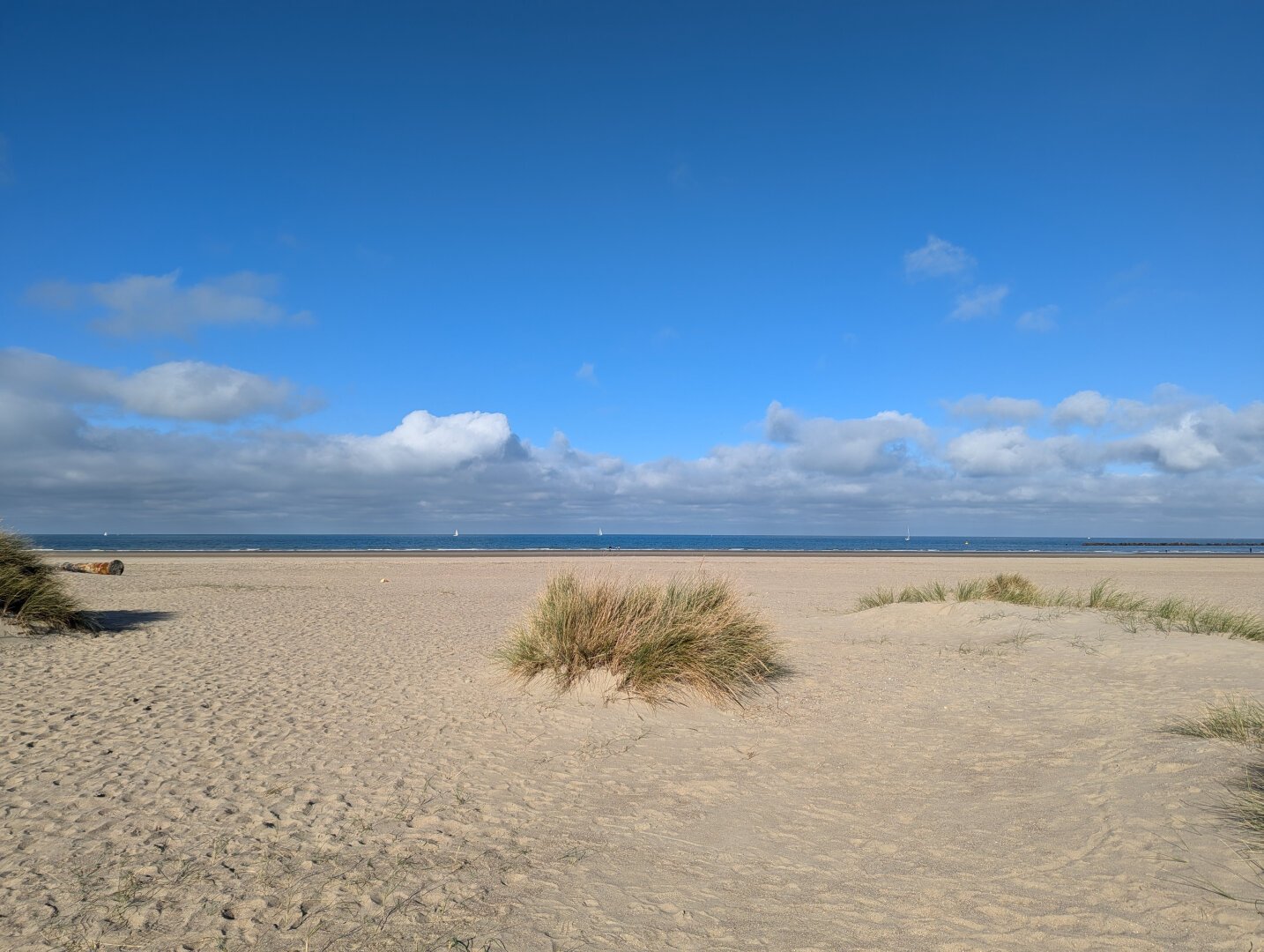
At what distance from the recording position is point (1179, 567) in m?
40.1

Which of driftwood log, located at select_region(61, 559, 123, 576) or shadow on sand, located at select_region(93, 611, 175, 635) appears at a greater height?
driftwood log, located at select_region(61, 559, 123, 576)

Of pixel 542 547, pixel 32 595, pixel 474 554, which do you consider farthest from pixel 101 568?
pixel 542 547

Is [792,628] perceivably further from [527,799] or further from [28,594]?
[28,594]

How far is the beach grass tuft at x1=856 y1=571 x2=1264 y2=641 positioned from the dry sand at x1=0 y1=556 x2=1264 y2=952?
180 centimetres

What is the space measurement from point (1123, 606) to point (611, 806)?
1294cm

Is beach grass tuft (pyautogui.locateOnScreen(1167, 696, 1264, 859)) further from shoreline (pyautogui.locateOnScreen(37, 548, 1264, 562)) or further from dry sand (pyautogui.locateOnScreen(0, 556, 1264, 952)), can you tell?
shoreline (pyautogui.locateOnScreen(37, 548, 1264, 562))

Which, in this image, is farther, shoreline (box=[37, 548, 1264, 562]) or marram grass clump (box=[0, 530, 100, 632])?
shoreline (box=[37, 548, 1264, 562])

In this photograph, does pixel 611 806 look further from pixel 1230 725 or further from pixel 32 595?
pixel 32 595

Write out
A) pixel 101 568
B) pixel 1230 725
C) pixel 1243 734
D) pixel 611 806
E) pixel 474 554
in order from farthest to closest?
pixel 474 554 < pixel 101 568 < pixel 1230 725 < pixel 1243 734 < pixel 611 806

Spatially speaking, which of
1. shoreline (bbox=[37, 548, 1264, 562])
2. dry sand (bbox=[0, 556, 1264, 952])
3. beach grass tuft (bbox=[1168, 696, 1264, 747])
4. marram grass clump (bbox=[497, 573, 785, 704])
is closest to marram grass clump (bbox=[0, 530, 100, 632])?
dry sand (bbox=[0, 556, 1264, 952])

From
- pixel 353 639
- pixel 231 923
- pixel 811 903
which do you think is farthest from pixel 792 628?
pixel 231 923

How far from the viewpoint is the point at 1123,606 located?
1429 centimetres

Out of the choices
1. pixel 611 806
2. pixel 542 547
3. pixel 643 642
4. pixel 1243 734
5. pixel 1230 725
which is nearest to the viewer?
pixel 611 806

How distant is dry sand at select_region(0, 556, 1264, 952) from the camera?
3.86m
